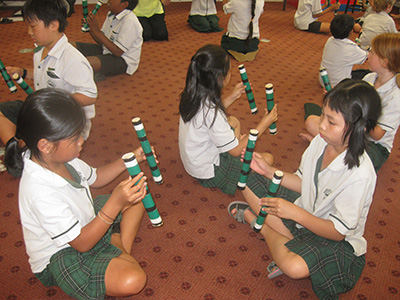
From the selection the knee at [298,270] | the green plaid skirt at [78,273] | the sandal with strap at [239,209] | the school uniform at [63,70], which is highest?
the school uniform at [63,70]

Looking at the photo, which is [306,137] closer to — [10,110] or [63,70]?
[63,70]

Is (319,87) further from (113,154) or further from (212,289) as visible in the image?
(212,289)

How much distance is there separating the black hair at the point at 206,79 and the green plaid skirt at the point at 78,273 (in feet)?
2.81

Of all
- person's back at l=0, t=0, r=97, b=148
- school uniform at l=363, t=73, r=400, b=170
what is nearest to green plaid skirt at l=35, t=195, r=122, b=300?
person's back at l=0, t=0, r=97, b=148

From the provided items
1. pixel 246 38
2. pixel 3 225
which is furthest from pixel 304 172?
pixel 246 38

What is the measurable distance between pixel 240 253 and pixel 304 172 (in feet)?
1.65

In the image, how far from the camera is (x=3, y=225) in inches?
70.9

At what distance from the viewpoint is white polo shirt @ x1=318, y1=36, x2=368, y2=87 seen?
9.95 ft

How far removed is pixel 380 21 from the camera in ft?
12.0

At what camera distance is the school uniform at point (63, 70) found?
209 centimetres

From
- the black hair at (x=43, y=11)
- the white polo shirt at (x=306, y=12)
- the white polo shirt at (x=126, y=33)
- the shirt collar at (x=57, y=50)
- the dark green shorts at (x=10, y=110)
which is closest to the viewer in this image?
the black hair at (x=43, y=11)

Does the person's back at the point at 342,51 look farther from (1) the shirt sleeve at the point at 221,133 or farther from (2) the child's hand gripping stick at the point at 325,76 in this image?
(1) the shirt sleeve at the point at 221,133

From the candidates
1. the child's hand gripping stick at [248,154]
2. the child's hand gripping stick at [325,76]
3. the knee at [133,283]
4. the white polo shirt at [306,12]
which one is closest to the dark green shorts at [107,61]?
the child's hand gripping stick at [325,76]

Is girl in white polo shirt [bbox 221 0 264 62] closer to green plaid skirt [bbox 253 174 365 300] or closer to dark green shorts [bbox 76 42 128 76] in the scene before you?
dark green shorts [bbox 76 42 128 76]
